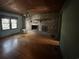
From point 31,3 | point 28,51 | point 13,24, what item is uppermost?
point 31,3

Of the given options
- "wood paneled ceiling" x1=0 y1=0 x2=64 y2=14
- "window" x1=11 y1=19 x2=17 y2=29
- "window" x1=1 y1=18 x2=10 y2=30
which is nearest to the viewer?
"wood paneled ceiling" x1=0 y1=0 x2=64 y2=14

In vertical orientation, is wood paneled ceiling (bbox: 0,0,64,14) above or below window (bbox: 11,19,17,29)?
above

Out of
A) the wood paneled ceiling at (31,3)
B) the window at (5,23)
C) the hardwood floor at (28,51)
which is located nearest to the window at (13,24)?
the window at (5,23)

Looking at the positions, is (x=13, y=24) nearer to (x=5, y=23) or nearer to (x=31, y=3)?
(x=5, y=23)

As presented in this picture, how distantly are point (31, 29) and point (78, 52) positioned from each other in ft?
31.0

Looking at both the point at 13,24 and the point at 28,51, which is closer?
the point at 28,51

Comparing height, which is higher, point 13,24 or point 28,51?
point 13,24

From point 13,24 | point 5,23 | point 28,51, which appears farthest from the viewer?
point 13,24

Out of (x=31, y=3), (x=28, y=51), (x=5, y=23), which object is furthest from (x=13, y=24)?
(x=28, y=51)

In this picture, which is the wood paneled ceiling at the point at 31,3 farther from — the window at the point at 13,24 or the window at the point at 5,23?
the window at the point at 13,24

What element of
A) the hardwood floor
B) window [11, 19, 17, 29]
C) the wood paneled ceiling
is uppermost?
the wood paneled ceiling

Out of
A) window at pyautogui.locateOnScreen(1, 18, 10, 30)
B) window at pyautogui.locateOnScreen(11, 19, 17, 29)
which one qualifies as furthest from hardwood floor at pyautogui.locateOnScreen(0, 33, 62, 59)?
window at pyautogui.locateOnScreen(11, 19, 17, 29)

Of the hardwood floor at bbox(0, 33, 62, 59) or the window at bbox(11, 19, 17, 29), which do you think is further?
the window at bbox(11, 19, 17, 29)

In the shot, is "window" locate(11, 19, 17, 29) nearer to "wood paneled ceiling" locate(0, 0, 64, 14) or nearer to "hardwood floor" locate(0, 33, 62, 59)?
"wood paneled ceiling" locate(0, 0, 64, 14)
